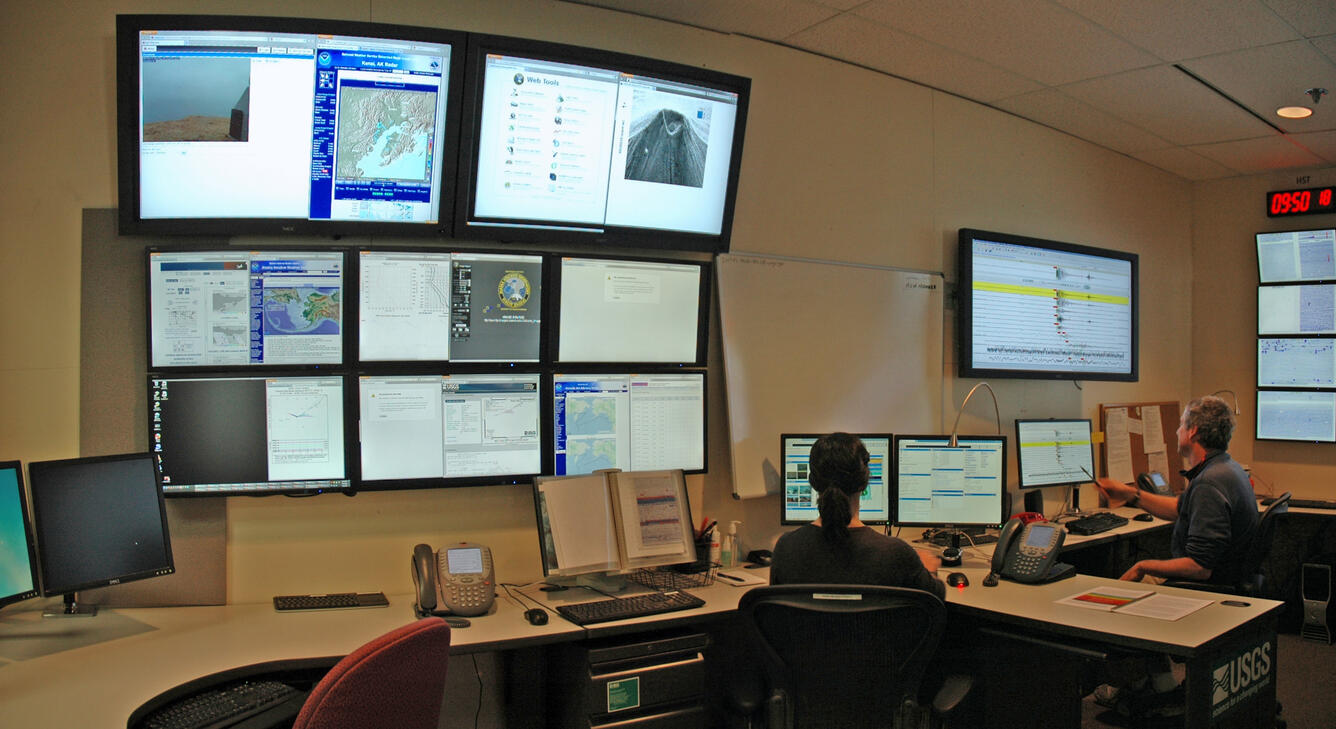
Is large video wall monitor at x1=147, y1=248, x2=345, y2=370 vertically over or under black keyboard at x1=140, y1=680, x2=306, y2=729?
over

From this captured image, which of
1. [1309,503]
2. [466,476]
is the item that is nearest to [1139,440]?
[1309,503]

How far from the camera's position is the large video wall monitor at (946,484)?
11.2ft

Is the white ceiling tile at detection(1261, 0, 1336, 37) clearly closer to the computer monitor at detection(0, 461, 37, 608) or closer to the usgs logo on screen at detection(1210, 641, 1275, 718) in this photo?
the usgs logo on screen at detection(1210, 641, 1275, 718)

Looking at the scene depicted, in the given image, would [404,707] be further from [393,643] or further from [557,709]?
[557,709]

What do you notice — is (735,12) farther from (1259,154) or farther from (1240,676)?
(1259,154)

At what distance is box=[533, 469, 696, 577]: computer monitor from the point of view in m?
2.73

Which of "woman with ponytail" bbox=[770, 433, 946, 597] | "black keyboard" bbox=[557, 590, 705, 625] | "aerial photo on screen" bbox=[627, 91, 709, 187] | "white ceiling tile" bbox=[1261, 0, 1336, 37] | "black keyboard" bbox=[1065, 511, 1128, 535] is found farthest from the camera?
"black keyboard" bbox=[1065, 511, 1128, 535]

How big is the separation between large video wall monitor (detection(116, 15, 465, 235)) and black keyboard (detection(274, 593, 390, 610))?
1.08 meters

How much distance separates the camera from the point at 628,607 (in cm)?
254

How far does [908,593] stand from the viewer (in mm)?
1898

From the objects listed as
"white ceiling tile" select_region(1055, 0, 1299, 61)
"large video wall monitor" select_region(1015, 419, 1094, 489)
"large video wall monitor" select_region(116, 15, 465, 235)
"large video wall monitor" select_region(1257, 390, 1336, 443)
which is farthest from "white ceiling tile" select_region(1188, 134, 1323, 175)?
"large video wall monitor" select_region(116, 15, 465, 235)

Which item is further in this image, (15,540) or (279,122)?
(279,122)

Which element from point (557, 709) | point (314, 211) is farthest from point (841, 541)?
point (314, 211)

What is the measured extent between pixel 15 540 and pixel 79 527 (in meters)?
0.13
